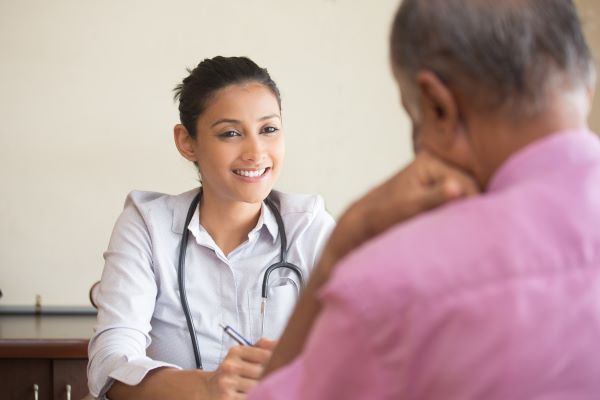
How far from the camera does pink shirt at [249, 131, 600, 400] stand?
62 centimetres

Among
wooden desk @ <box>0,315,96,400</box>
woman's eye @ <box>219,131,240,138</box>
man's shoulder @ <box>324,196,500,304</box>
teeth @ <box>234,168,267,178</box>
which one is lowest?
man's shoulder @ <box>324,196,500,304</box>

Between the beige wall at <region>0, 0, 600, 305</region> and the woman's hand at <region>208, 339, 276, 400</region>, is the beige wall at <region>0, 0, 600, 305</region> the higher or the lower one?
the higher one

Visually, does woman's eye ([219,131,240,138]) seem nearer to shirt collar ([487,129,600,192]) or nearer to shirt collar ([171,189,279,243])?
shirt collar ([171,189,279,243])

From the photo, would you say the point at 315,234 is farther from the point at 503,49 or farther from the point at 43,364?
the point at 503,49

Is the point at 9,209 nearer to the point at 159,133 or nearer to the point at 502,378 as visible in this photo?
the point at 159,133

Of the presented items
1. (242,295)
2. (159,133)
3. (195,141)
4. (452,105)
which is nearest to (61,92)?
(159,133)

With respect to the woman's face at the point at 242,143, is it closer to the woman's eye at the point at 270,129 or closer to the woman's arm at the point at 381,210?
the woman's eye at the point at 270,129

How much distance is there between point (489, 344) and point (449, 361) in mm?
31

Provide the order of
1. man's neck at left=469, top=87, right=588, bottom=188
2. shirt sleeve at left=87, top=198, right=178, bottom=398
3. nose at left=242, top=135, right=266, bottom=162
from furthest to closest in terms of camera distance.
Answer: nose at left=242, top=135, right=266, bottom=162, shirt sleeve at left=87, top=198, right=178, bottom=398, man's neck at left=469, top=87, right=588, bottom=188

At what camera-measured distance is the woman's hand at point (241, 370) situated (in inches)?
60.5

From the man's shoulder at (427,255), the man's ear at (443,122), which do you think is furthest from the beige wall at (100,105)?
the man's shoulder at (427,255)

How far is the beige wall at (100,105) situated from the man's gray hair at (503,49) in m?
2.43

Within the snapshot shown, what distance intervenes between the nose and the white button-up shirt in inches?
5.8

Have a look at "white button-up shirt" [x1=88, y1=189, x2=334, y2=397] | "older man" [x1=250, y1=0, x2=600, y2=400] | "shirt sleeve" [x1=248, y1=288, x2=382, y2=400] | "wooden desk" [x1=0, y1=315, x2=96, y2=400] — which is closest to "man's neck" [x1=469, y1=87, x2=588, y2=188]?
"older man" [x1=250, y1=0, x2=600, y2=400]
